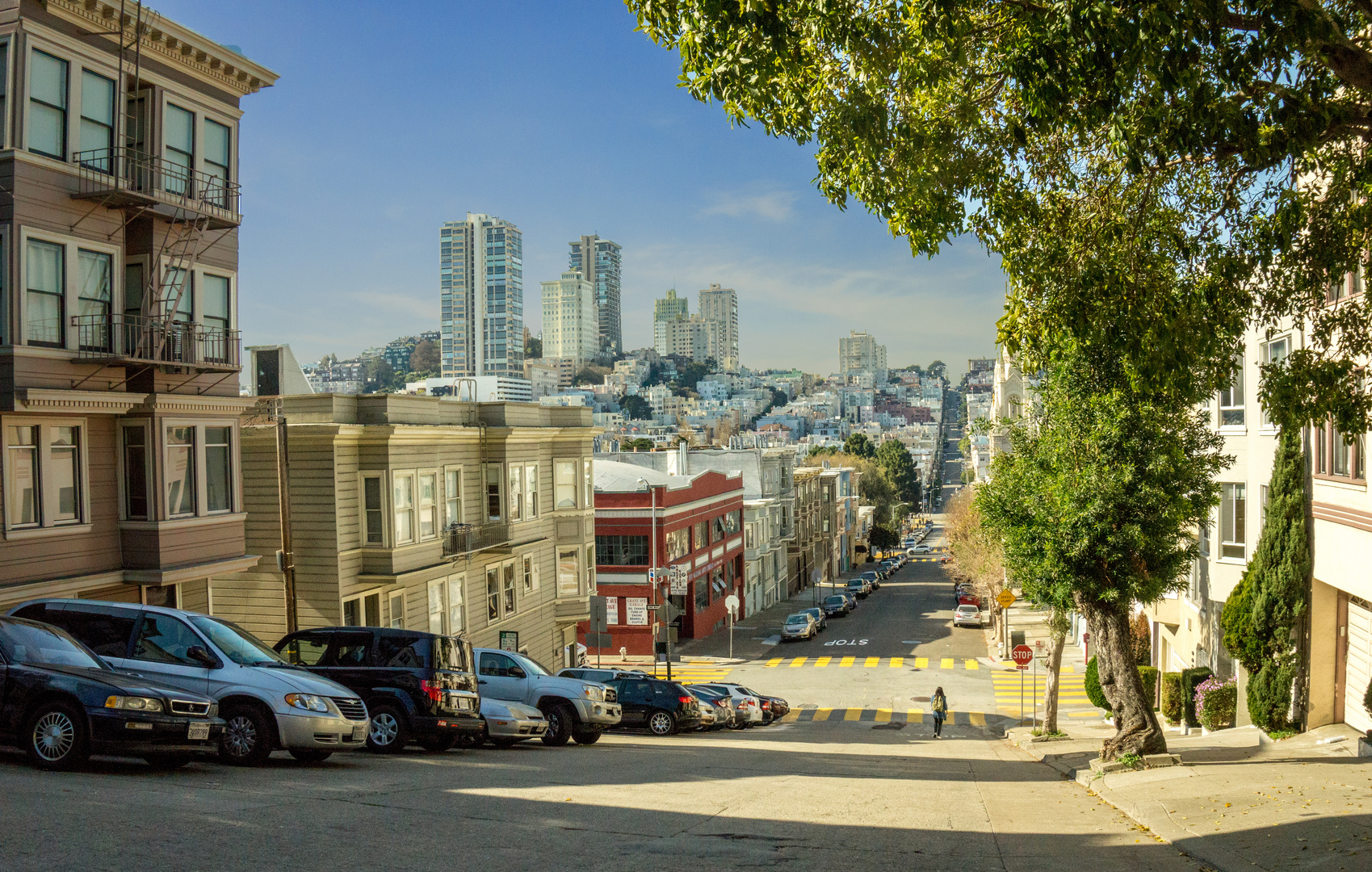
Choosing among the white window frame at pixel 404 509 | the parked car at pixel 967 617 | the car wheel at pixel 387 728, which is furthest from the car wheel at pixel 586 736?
the parked car at pixel 967 617

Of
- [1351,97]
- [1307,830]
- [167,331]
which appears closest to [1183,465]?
[1307,830]

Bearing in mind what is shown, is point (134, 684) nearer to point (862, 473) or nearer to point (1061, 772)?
point (1061, 772)

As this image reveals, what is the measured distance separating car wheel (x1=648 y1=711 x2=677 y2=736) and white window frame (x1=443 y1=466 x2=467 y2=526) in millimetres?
8905

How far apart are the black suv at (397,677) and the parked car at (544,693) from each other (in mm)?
3875

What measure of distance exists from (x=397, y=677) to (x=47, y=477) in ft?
26.4

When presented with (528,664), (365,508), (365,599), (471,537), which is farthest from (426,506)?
(528,664)

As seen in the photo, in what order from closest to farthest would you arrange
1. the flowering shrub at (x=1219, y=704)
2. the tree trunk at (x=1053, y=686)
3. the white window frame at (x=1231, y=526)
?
1. the flowering shrub at (x=1219, y=704)
2. the white window frame at (x=1231, y=526)
3. the tree trunk at (x=1053, y=686)

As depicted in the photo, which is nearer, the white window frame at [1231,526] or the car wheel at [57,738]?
the car wheel at [57,738]

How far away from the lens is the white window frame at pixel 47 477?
1753 cm

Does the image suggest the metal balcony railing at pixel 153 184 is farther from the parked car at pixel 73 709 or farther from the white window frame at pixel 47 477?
the parked car at pixel 73 709

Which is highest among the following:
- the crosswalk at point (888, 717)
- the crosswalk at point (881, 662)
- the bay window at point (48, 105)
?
the bay window at point (48, 105)

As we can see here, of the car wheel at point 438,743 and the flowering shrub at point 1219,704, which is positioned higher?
the car wheel at point 438,743

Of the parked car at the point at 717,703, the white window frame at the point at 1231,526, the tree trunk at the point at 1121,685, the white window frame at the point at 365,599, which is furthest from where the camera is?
the parked car at the point at 717,703

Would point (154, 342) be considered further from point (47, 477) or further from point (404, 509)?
point (404, 509)
